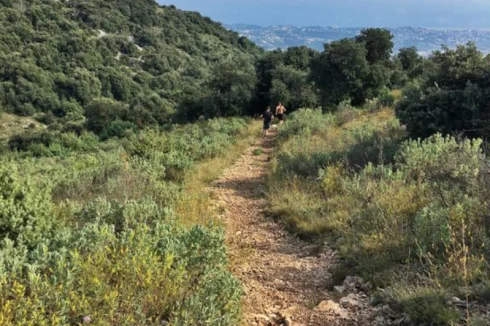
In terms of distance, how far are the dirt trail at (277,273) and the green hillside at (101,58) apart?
2668 centimetres

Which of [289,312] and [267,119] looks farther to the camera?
[267,119]

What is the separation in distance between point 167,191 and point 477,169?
4.68 m

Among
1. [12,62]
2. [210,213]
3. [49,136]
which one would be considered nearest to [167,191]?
[210,213]

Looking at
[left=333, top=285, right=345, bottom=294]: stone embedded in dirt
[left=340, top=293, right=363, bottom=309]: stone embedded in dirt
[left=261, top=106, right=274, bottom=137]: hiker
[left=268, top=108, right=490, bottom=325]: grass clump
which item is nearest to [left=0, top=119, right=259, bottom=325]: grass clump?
[left=340, top=293, right=363, bottom=309]: stone embedded in dirt

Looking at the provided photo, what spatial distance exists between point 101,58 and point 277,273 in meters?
89.2

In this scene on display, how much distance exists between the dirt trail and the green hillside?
87.5ft

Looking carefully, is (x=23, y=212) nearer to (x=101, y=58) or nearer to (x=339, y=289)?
(x=339, y=289)

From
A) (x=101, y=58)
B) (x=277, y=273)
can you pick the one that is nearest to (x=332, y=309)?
(x=277, y=273)

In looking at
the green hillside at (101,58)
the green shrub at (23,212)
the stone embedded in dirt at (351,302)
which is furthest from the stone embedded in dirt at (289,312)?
the green hillside at (101,58)

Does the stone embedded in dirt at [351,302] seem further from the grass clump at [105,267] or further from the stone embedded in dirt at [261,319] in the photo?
the grass clump at [105,267]

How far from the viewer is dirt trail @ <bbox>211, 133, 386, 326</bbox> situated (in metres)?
3.91

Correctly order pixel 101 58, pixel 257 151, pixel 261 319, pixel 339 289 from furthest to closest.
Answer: pixel 101 58 < pixel 257 151 < pixel 339 289 < pixel 261 319

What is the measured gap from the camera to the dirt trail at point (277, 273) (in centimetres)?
391

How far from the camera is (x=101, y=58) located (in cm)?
8544
